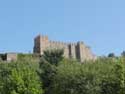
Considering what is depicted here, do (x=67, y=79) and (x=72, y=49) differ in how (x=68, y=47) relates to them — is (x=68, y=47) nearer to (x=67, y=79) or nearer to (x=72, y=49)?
(x=72, y=49)

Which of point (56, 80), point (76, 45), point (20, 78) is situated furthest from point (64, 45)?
point (20, 78)

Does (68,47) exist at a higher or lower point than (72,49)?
higher

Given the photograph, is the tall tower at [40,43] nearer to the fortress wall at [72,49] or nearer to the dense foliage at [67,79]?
the fortress wall at [72,49]

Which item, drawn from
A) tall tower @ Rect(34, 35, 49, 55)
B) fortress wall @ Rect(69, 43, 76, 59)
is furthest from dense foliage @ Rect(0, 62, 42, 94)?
fortress wall @ Rect(69, 43, 76, 59)

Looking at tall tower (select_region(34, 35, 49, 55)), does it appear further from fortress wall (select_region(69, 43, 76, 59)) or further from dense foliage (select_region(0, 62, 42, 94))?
dense foliage (select_region(0, 62, 42, 94))

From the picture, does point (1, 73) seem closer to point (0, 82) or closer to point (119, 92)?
point (0, 82)

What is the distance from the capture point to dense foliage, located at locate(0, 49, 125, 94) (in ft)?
188

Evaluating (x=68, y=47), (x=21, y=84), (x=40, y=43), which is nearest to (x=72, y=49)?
(x=68, y=47)

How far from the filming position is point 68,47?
326ft

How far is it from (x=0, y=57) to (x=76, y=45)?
60.0 ft

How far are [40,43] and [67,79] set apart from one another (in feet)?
111

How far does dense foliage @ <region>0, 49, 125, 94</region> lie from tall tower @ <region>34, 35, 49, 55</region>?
77.9 ft

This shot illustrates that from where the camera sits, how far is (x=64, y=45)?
325ft

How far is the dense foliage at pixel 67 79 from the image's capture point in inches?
2258
